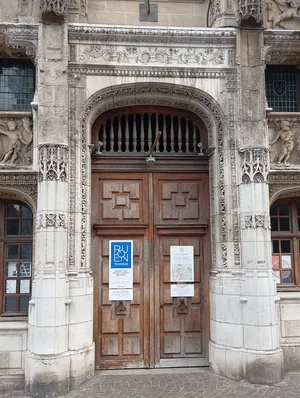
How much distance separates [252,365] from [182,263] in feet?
7.69

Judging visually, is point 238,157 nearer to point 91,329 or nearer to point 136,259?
point 136,259

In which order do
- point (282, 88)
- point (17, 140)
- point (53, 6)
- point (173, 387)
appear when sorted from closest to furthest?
point (173, 387), point (53, 6), point (17, 140), point (282, 88)

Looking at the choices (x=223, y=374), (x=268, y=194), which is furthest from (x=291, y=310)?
(x=268, y=194)

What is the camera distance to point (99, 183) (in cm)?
857

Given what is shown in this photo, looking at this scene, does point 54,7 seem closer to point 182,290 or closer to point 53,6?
point 53,6

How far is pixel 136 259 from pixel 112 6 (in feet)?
18.3

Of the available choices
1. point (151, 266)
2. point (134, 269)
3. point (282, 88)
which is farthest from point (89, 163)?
point (282, 88)

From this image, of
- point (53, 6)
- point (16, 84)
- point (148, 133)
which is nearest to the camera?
point (53, 6)

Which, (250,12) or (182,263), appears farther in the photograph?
(182,263)

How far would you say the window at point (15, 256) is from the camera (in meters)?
8.00

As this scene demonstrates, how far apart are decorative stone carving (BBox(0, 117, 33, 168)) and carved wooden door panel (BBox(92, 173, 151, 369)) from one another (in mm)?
1472

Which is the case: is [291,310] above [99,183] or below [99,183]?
below

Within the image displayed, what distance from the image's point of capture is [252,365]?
7.41 meters

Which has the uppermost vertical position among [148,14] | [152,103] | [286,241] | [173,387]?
[148,14]
